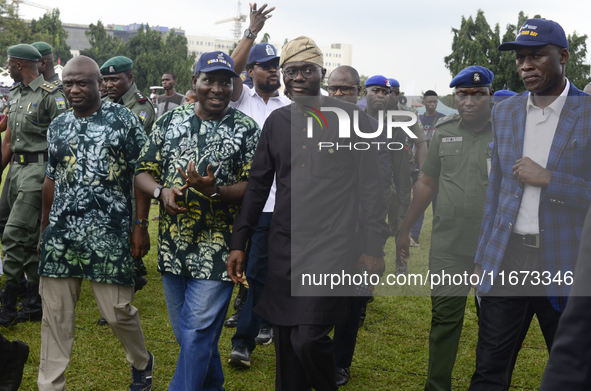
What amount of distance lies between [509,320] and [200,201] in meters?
1.94

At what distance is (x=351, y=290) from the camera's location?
3.56m

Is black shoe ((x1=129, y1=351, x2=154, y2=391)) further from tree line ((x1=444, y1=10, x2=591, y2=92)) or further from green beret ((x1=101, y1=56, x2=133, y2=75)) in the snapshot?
tree line ((x1=444, y1=10, x2=591, y2=92))

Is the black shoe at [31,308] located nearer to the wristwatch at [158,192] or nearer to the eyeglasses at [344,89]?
the wristwatch at [158,192]

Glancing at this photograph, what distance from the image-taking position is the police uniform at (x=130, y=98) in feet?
21.3

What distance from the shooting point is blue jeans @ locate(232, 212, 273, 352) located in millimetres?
4914

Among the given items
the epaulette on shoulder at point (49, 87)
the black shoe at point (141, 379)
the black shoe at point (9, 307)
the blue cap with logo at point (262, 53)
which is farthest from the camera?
the epaulette on shoulder at point (49, 87)

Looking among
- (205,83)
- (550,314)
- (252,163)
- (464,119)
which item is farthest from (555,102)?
(205,83)

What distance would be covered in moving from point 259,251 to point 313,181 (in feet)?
5.49

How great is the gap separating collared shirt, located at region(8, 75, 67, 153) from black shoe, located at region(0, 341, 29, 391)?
258cm

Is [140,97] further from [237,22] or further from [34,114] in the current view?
[237,22]

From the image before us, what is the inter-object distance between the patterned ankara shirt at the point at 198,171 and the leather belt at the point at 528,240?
1672 millimetres

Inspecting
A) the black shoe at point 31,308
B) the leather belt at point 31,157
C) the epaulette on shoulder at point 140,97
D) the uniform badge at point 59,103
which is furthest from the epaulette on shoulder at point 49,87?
the black shoe at point 31,308

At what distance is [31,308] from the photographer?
237 inches

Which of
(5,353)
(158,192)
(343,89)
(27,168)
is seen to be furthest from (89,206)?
(343,89)
